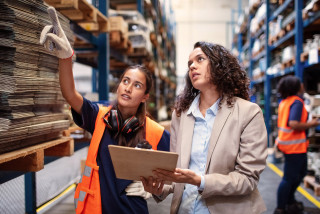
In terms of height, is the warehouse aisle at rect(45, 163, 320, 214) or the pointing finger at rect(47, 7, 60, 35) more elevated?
the pointing finger at rect(47, 7, 60, 35)

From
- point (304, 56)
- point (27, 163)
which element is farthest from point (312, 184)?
point (27, 163)

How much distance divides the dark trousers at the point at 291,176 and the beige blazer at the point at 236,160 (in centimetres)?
240

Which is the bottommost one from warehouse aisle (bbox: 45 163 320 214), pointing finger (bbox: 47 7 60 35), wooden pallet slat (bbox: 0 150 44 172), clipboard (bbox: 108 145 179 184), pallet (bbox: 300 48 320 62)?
warehouse aisle (bbox: 45 163 320 214)

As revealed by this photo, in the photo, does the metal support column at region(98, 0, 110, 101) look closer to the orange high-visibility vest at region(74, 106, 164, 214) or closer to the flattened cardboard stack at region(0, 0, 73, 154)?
the flattened cardboard stack at region(0, 0, 73, 154)

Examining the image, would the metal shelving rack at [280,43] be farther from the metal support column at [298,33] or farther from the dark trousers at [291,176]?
the dark trousers at [291,176]

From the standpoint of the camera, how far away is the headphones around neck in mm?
1820

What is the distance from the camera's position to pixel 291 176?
Result: 3.68m

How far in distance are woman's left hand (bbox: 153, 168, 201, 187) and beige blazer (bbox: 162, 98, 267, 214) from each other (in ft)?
0.22

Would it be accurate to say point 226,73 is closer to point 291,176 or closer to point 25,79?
point 25,79

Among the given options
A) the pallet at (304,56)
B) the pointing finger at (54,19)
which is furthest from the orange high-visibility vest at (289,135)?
the pointing finger at (54,19)

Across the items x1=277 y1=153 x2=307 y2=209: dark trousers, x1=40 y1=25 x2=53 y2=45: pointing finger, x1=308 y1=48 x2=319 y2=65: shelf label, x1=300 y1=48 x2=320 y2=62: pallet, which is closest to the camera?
x1=40 y1=25 x2=53 y2=45: pointing finger

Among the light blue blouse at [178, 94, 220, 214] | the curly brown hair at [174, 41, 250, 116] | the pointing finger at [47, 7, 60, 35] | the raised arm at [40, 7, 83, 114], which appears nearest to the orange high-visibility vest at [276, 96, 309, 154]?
the curly brown hair at [174, 41, 250, 116]

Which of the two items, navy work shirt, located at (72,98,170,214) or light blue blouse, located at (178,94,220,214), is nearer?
light blue blouse, located at (178,94,220,214)

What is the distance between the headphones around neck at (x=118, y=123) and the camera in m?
1.82
